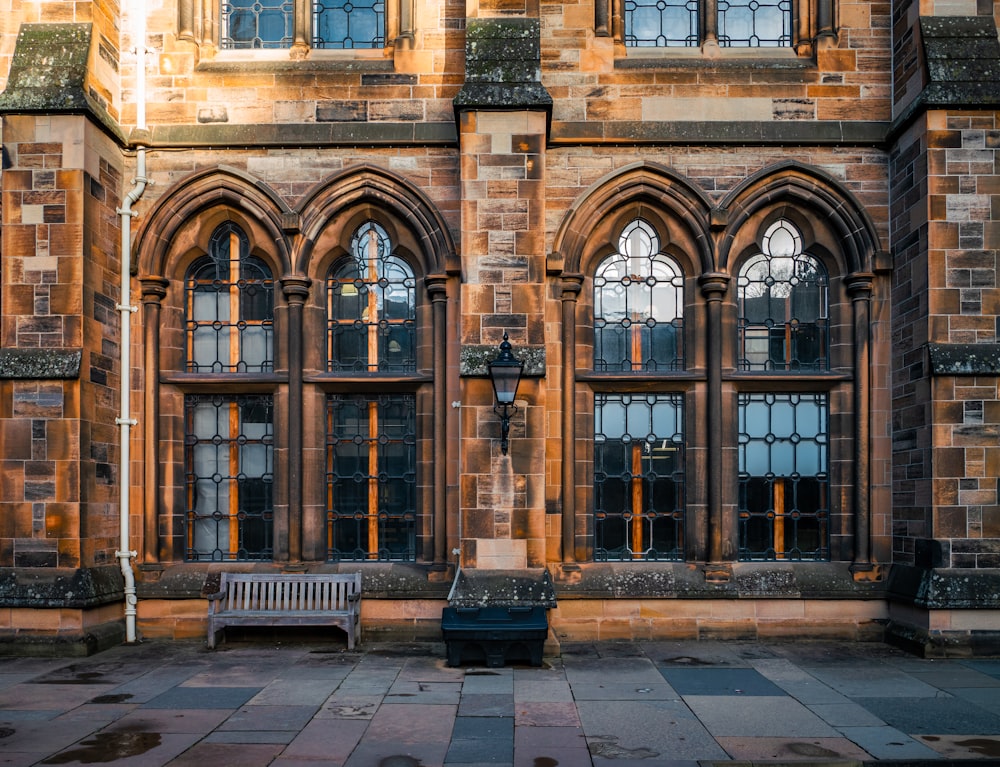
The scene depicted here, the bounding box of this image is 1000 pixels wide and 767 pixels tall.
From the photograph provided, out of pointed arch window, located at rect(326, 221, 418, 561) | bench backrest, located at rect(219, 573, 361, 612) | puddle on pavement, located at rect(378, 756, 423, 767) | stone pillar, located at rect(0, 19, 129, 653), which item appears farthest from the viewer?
pointed arch window, located at rect(326, 221, 418, 561)

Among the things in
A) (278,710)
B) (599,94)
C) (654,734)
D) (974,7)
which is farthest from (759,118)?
(278,710)

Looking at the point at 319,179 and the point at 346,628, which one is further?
the point at 319,179

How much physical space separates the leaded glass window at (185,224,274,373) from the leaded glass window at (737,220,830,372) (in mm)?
5367

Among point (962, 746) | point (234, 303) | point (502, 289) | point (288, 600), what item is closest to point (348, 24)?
point (234, 303)

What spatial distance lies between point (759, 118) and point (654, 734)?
6767mm

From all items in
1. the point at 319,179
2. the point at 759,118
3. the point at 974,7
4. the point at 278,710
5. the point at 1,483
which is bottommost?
the point at 278,710

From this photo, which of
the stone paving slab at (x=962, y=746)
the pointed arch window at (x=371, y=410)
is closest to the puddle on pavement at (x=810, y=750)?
the stone paving slab at (x=962, y=746)

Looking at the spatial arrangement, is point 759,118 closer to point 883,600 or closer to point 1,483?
point 883,600

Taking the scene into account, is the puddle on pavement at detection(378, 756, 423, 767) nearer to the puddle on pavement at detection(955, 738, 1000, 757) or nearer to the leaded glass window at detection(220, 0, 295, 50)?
the puddle on pavement at detection(955, 738, 1000, 757)

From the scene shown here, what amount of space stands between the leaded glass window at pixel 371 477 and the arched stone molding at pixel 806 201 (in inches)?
160

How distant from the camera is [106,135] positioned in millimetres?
9586

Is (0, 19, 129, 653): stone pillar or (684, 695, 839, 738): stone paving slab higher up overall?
(0, 19, 129, 653): stone pillar

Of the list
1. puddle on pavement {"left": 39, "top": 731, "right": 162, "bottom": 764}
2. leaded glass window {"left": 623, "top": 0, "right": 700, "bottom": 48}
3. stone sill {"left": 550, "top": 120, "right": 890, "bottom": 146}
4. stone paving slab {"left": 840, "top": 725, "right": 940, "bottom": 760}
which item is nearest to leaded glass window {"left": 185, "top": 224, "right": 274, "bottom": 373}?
stone sill {"left": 550, "top": 120, "right": 890, "bottom": 146}

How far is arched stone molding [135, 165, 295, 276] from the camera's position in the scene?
32.3ft
